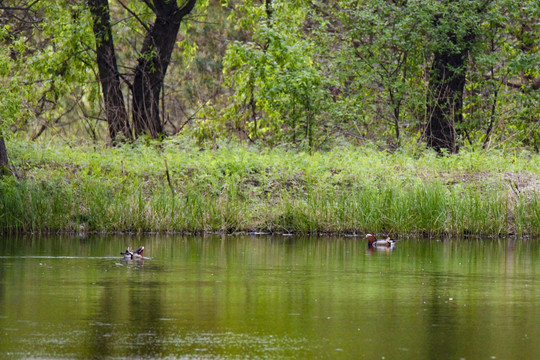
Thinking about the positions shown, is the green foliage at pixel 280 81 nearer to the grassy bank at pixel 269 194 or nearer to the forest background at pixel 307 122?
the forest background at pixel 307 122

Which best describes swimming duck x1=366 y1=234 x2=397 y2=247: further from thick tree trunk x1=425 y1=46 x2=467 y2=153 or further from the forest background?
thick tree trunk x1=425 y1=46 x2=467 y2=153

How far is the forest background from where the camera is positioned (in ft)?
64.6

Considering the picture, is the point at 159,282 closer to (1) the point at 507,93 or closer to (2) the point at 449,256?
(2) the point at 449,256

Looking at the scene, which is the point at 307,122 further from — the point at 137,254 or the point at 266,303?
the point at 266,303

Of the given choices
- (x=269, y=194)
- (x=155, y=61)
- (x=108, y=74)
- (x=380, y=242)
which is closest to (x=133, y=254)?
(x=380, y=242)

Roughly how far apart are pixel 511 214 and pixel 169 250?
26.8ft

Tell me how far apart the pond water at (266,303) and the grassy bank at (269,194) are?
124 inches

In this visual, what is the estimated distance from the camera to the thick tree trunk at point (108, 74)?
2659 centimetres

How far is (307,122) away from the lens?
27578mm

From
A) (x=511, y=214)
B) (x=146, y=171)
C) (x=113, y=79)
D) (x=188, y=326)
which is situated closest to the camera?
(x=188, y=326)

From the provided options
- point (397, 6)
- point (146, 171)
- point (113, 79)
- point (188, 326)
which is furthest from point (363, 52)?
point (188, 326)

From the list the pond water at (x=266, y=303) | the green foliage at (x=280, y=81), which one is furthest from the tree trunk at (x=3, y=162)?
the green foliage at (x=280, y=81)

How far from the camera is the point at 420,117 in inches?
1152

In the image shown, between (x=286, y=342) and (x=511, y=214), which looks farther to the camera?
(x=511, y=214)
